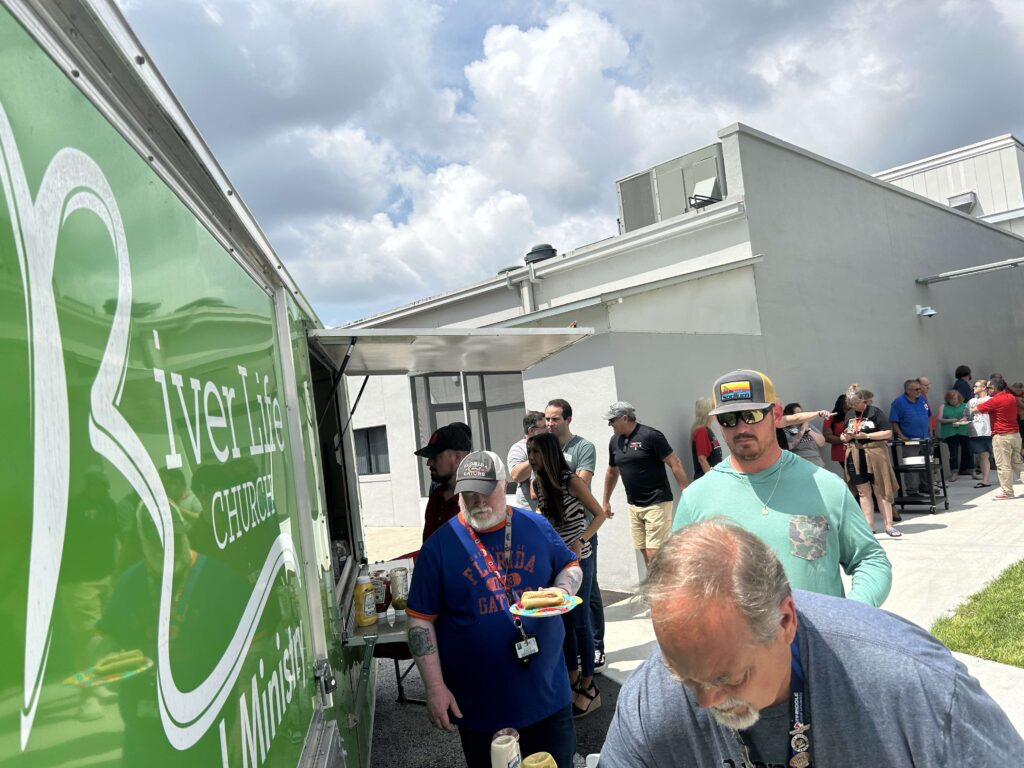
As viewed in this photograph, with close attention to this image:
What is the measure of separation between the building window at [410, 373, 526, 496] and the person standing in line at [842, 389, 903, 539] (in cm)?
497

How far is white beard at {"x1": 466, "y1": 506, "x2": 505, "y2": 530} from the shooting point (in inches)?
126

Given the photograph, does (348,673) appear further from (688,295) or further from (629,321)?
(688,295)

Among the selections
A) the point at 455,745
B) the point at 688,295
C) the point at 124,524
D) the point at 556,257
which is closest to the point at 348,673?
the point at 455,745

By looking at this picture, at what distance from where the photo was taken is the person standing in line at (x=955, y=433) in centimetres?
1264

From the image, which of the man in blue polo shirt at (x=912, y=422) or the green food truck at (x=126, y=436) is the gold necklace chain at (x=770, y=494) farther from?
the man in blue polo shirt at (x=912, y=422)

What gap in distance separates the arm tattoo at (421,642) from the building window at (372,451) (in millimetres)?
12951

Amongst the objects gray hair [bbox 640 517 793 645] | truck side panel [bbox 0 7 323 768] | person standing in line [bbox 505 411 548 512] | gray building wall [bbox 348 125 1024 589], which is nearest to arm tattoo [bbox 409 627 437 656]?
truck side panel [bbox 0 7 323 768]

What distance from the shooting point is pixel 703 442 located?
8.51 m

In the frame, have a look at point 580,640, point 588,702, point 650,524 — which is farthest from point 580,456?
point 588,702

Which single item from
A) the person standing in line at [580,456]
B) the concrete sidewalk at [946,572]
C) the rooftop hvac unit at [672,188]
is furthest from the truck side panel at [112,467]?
the rooftop hvac unit at [672,188]

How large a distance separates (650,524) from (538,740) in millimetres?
4036

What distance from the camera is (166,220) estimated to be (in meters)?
1.51

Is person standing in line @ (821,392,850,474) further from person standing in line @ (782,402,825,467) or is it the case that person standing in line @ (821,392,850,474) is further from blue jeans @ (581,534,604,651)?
blue jeans @ (581,534,604,651)

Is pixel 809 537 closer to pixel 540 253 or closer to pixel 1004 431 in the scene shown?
pixel 1004 431
